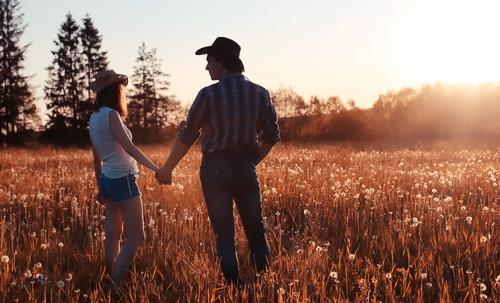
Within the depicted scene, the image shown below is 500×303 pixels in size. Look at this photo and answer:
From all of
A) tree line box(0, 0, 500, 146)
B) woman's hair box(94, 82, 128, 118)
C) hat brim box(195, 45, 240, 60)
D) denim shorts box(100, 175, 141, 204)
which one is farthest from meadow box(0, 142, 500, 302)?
tree line box(0, 0, 500, 146)

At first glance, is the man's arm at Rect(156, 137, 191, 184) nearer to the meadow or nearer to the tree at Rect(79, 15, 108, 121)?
the meadow

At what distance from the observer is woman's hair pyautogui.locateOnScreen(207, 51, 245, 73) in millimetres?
4027

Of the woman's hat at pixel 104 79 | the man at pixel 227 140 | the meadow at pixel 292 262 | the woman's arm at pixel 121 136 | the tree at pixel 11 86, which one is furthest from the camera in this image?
the tree at pixel 11 86

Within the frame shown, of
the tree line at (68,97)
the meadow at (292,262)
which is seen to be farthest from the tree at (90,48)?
the meadow at (292,262)

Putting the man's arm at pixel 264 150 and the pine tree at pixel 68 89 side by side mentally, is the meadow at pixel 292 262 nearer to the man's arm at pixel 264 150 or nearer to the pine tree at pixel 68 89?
the man's arm at pixel 264 150

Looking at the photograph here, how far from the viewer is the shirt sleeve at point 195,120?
3979 mm

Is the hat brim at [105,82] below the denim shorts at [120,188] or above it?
above

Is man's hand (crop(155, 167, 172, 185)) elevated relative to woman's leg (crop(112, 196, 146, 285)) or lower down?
elevated

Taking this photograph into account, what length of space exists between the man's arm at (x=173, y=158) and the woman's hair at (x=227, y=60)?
0.77m

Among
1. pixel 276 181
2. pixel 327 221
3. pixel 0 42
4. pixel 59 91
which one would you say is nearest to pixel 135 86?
pixel 59 91

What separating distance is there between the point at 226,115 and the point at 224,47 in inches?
23.2

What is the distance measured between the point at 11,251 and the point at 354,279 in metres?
3.67

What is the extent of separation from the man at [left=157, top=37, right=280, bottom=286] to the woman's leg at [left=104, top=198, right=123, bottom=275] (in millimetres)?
754

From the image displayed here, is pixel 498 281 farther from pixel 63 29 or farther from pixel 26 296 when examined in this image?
pixel 63 29
